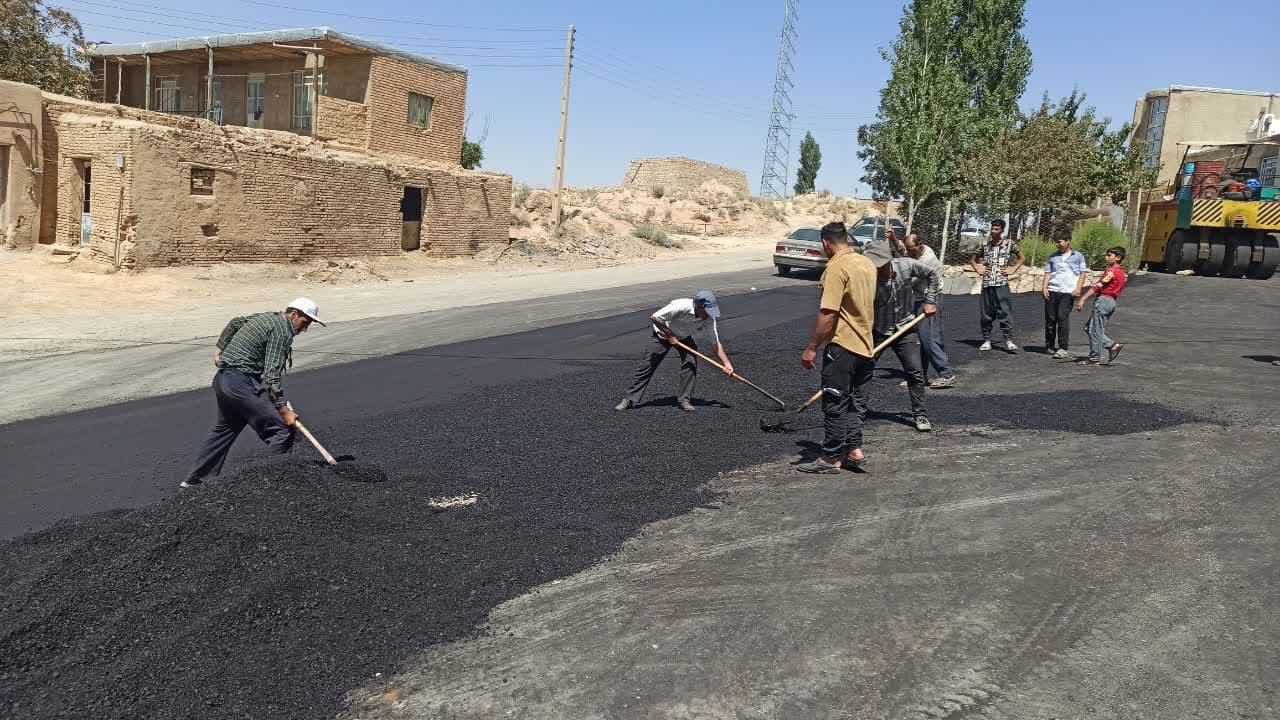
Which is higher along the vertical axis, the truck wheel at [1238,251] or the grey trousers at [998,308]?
the truck wheel at [1238,251]

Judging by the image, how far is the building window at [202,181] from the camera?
19.9 meters

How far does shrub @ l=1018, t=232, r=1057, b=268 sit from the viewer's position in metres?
20.9

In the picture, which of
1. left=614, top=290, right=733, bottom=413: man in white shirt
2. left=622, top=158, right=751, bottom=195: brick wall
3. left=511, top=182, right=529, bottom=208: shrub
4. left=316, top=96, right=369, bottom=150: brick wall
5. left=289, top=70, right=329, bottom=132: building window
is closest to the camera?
left=614, top=290, right=733, bottom=413: man in white shirt

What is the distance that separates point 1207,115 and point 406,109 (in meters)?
24.8

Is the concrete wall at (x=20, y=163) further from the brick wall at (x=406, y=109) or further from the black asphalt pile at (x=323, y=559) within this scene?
the black asphalt pile at (x=323, y=559)

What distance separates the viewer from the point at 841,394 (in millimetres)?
6609

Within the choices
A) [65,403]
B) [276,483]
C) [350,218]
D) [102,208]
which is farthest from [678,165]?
[276,483]

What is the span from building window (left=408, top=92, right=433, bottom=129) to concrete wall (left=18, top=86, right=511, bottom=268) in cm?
199

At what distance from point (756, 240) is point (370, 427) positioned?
38.3 meters

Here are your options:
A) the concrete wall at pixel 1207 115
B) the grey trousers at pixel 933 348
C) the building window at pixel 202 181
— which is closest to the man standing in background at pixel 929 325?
the grey trousers at pixel 933 348

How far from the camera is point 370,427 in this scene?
8406 millimetres

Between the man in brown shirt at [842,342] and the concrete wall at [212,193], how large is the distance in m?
16.7

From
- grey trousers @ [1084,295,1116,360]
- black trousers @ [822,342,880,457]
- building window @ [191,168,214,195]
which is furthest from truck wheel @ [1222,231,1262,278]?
building window @ [191,168,214,195]

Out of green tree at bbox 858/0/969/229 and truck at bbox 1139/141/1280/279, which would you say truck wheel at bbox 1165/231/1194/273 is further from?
green tree at bbox 858/0/969/229
